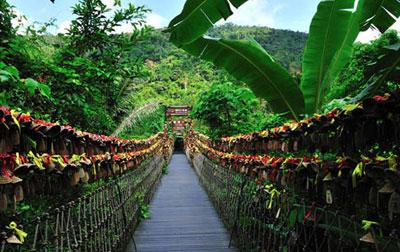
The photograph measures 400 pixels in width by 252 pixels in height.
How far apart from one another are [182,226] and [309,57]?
128 inches

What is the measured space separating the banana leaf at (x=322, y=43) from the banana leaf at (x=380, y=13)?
303mm

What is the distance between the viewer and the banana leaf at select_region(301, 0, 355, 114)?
126 inches

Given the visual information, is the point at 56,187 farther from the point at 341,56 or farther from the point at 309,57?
the point at 341,56

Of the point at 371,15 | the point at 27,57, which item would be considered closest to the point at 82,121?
the point at 27,57

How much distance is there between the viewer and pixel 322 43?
11.0 feet

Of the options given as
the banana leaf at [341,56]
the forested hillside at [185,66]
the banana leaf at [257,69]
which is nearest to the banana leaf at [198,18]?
the banana leaf at [257,69]

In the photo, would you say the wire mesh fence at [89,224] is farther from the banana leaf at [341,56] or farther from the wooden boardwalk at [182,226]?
the banana leaf at [341,56]

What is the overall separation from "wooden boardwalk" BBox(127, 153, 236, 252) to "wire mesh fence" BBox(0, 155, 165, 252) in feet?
1.15

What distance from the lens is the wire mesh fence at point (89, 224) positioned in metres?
1.75

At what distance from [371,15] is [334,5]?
51 centimetres

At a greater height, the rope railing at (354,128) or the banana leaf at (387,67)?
the banana leaf at (387,67)

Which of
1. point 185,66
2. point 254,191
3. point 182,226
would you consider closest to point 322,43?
point 254,191

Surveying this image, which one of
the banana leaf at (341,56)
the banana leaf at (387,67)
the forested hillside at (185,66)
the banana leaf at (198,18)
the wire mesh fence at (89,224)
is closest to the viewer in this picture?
the wire mesh fence at (89,224)

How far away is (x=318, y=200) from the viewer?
2.19 metres
